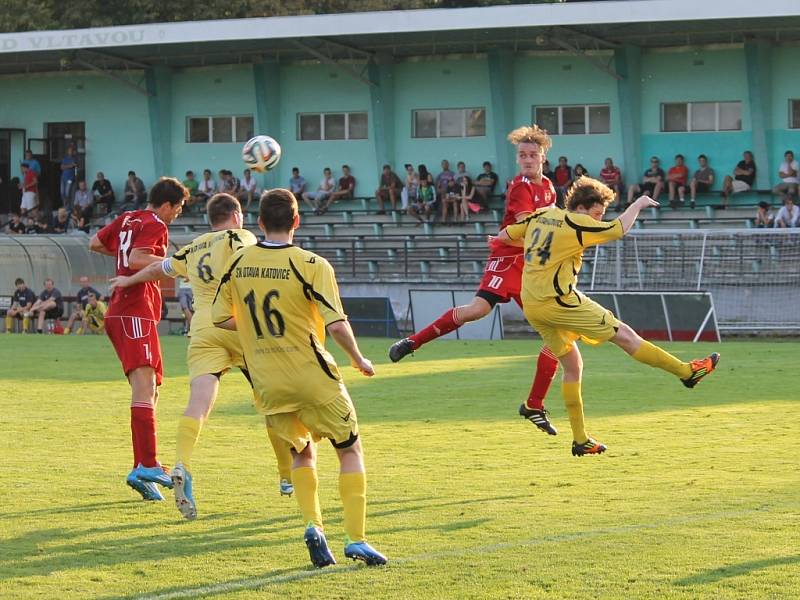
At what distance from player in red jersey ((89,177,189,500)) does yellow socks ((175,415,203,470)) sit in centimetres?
A: 79

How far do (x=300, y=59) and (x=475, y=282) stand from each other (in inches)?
439

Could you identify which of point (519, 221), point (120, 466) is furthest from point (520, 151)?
point (120, 466)

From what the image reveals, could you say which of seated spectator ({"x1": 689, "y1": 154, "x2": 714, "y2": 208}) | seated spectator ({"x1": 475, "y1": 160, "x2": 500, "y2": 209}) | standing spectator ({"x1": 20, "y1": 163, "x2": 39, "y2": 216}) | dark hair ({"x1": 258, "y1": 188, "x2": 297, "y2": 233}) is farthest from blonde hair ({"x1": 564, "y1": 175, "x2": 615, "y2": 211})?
standing spectator ({"x1": 20, "y1": 163, "x2": 39, "y2": 216})

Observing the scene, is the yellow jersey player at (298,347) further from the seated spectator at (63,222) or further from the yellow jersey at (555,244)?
the seated spectator at (63,222)

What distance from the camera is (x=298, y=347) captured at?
6.57 meters

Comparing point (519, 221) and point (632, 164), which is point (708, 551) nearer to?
point (519, 221)

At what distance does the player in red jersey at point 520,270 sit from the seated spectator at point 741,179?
69.4ft

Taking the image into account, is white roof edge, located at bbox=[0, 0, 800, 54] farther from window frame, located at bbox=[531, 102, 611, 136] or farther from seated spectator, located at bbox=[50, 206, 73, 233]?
seated spectator, located at bbox=[50, 206, 73, 233]

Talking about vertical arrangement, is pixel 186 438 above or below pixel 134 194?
below

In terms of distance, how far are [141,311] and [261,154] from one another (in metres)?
5.51

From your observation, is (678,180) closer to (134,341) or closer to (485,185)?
(485,185)

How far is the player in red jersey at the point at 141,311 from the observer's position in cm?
877

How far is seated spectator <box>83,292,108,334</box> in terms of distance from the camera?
28.1 meters

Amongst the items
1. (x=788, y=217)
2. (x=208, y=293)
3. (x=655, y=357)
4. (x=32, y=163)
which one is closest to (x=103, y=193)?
(x=32, y=163)
